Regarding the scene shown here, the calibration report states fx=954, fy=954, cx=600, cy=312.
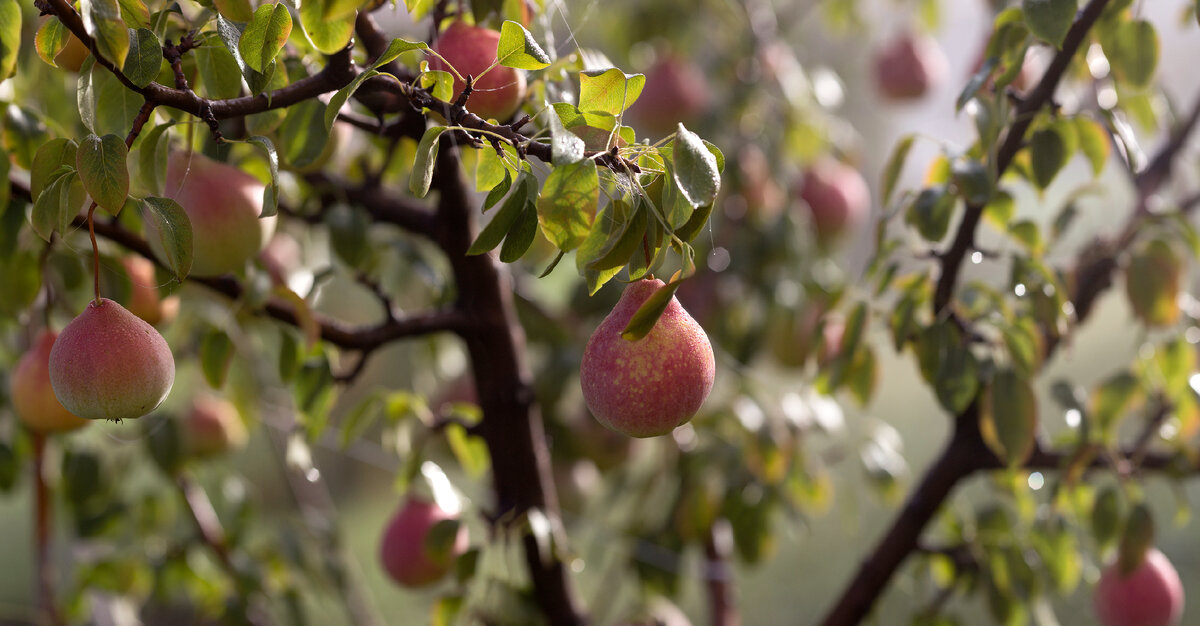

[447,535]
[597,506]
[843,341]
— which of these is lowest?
[597,506]

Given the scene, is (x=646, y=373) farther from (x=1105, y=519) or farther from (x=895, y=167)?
(x=1105, y=519)

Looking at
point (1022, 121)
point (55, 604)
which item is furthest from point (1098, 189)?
point (55, 604)

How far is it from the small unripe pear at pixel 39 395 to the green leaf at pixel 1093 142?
0.50 m

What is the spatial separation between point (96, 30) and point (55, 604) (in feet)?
2.31

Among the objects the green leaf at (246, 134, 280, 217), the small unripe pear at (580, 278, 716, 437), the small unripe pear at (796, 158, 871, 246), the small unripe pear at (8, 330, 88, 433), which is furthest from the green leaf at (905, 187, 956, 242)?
the small unripe pear at (796, 158, 871, 246)

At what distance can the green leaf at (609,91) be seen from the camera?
30 cm

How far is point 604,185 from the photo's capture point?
33 cm

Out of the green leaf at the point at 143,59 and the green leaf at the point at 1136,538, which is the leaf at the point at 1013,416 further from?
the green leaf at the point at 143,59

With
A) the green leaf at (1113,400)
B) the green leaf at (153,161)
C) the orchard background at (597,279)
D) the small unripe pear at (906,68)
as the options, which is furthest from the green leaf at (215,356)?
the small unripe pear at (906,68)

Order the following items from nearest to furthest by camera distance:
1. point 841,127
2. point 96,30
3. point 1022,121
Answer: point 96,30 < point 1022,121 < point 841,127

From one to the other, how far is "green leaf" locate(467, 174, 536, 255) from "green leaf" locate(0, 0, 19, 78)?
0.63ft

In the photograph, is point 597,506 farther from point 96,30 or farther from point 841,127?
point 96,30

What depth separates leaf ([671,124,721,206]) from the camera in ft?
0.85

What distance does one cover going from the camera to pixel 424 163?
28cm
